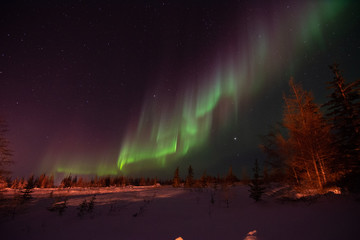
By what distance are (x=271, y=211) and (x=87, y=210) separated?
1047 cm

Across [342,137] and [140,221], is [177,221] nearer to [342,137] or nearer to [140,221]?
[140,221]

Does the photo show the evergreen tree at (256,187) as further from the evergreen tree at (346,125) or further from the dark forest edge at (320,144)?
the evergreen tree at (346,125)

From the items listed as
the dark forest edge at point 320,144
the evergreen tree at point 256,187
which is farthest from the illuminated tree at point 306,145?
the evergreen tree at point 256,187

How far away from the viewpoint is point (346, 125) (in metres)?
14.0

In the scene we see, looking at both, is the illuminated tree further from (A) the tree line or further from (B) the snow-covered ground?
(B) the snow-covered ground

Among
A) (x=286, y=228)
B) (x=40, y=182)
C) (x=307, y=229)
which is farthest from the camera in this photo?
A: (x=40, y=182)

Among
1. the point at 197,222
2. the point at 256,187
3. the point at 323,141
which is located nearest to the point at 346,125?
the point at 323,141

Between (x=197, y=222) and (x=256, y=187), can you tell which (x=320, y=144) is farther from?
(x=197, y=222)

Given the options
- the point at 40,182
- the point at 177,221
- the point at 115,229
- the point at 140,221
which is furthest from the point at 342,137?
the point at 40,182

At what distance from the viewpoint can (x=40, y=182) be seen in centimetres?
7975

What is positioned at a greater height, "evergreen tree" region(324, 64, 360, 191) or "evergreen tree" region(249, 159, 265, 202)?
"evergreen tree" region(324, 64, 360, 191)

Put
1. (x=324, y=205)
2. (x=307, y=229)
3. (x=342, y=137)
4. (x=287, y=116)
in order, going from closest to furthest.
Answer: (x=307, y=229) → (x=324, y=205) → (x=342, y=137) → (x=287, y=116)

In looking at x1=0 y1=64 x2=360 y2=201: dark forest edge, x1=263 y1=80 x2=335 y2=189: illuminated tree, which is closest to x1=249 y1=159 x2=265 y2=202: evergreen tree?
x1=0 y1=64 x2=360 y2=201: dark forest edge

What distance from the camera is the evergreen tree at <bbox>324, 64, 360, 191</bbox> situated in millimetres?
12664
